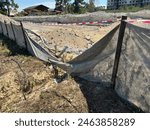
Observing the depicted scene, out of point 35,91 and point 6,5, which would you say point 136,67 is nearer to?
point 35,91

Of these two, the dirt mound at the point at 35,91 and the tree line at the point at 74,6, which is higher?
the dirt mound at the point at 35,91

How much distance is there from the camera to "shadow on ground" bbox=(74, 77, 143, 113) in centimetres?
555

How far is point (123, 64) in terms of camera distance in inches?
229

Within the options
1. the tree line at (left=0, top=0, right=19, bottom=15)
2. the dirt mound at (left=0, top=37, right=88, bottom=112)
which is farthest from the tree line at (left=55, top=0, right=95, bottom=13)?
the dirt mound at (left=0, top=37, right=88, bottom=112)

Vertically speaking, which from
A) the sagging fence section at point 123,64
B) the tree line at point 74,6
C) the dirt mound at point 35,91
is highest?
the sagging fence section at point 123,64

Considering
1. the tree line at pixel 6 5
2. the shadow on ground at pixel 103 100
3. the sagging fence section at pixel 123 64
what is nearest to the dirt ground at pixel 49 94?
the shadow on ground at pixel 103 100

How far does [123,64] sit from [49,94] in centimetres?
178

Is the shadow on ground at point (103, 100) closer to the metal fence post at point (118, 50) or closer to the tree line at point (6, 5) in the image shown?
the metal fence post at point (118, 50)

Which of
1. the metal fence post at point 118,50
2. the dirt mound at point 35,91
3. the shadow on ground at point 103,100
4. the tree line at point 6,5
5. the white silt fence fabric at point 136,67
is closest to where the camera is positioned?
the white silt fence fabric at point 136,67

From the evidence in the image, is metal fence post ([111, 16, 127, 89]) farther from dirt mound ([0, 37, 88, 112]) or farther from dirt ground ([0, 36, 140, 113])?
dirt mound ([0, 37, 88, 112])

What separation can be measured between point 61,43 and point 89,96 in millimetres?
6846

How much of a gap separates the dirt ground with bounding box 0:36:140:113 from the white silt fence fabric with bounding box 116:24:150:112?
253mm

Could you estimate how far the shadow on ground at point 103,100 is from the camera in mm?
5547

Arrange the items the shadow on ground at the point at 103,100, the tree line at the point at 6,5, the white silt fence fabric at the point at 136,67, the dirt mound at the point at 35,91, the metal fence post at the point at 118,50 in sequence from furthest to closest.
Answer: the tree line at the point at 6,5 < the dirt mound at the point at 35,91 < the metal fence post at the point at 118,50 < the shadow on ground at the point at 103,100 < the white silt fence fabric at the point at 136,67
